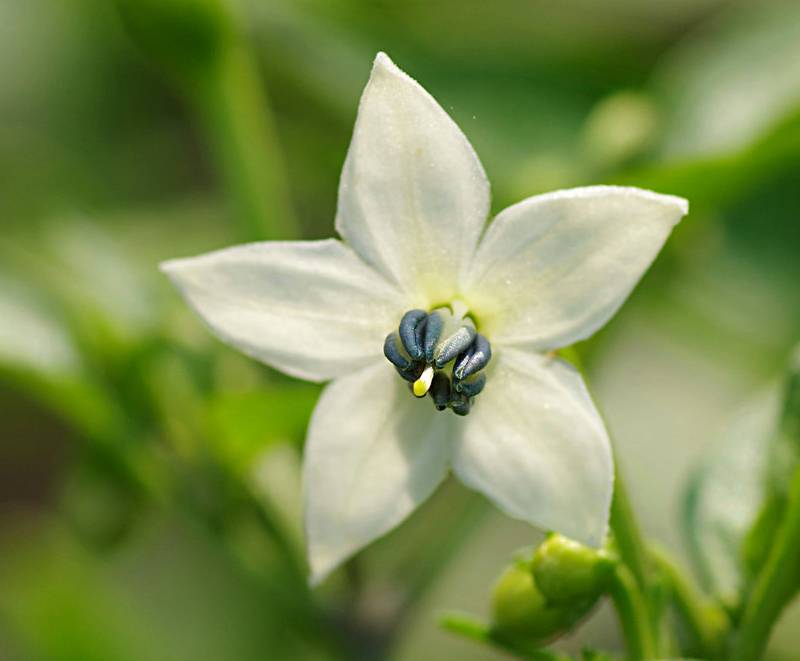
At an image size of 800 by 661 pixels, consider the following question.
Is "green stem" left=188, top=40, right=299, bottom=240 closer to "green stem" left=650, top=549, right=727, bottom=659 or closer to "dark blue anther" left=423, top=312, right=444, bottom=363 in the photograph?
"dark blue anther" left=423, top=312, right=444, bottom=363

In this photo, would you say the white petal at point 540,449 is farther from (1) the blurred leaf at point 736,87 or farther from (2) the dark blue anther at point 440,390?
(1) the blurred leaf at point 736,87

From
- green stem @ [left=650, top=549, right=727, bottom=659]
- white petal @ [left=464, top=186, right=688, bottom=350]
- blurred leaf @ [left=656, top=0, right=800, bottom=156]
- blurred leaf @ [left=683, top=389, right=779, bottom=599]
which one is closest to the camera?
white petal @ [left=464, top=186, right=688, bottom=350]

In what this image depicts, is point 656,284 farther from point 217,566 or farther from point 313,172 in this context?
point 217,566

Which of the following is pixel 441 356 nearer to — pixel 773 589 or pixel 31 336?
pixel 773 589

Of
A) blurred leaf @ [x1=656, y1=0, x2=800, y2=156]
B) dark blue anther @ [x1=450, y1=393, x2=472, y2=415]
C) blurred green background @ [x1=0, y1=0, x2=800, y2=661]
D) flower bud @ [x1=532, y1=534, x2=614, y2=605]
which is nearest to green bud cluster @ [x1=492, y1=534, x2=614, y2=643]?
flower bud @ [x1=532, y1=534, x2=614, y2=605]

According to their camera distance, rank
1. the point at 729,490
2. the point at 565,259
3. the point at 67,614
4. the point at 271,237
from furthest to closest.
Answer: the point at 67,614 → the point at 271,237 → the point at 729,490 → the point at 565,259

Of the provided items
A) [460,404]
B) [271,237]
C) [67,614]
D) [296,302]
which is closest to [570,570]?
[460,404]

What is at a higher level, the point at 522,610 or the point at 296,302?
the point at 296,302
